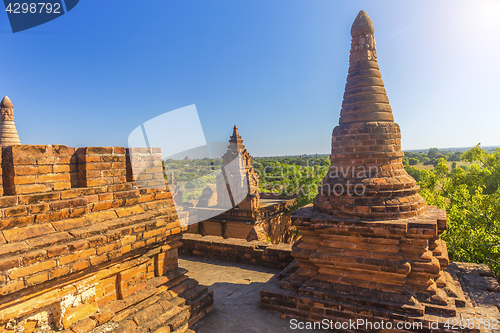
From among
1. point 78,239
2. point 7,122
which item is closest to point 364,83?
point 78,239

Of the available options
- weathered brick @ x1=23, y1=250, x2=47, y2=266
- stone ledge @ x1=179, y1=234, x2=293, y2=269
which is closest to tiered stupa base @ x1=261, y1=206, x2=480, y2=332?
stone ledge @ x1=179, y1=234, x2=293, y2=269

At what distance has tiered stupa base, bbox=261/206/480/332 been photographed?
181 inches

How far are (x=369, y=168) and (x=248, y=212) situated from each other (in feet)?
38.0

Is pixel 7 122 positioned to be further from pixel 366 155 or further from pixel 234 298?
pixel 366 155

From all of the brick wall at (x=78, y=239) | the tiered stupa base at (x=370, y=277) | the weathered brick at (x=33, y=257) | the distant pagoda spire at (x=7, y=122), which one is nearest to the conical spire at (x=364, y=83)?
the tiered stupa base at (x=370, y=277)

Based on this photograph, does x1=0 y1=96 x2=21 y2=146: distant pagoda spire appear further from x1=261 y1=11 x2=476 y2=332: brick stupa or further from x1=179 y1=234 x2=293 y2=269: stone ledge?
x1=261 y1=11 x2=476 y2=332: brick stupa

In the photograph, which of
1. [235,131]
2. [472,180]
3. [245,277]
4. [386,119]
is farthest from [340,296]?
[472,180]

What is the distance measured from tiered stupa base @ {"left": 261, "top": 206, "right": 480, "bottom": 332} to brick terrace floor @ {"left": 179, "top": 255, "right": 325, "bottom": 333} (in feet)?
1.13

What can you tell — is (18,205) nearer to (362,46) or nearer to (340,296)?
(340,296)

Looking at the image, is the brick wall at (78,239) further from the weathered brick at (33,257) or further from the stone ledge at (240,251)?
the stone ledge at (240,251)

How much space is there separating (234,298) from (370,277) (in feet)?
8.77

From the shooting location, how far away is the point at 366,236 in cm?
496

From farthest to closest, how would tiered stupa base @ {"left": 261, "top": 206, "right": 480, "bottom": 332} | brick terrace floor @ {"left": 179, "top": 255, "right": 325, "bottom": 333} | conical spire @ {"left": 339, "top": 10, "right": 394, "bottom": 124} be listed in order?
conical spire @ {"left": 339, "top": 10, "right": 394, "bottom": 124} < brick terrace floor @ {"left": 179, "top": 255, "right": 325, "bottom": 333} < tiered stupa base @ {"left": 261, "top": 206, "right": 480, "bottom": 332}

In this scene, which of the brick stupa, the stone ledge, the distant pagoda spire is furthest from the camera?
the distant pagoda spire
